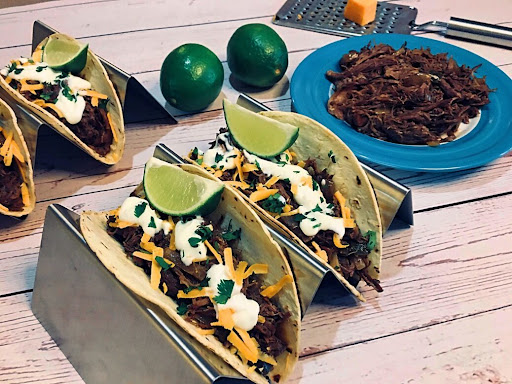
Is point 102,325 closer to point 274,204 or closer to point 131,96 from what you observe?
point 274,204

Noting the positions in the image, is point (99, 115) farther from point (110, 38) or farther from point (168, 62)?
point (110, 38)

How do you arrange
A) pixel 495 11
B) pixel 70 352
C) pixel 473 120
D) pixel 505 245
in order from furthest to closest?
1. pixel 495 11
2. pixel 473 120
3. pixel 505 245
4. pixel 70 352

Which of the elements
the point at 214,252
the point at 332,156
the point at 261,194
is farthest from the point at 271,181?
the point at 214,252

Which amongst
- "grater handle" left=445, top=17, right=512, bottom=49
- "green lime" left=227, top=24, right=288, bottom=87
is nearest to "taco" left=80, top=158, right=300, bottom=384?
"green lime" left=227, top=24, right=288, bottom=87

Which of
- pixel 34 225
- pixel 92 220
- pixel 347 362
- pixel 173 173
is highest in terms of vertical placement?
pixel 173 173

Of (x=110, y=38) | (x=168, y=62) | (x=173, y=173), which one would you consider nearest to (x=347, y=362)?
(x=173, y=173)

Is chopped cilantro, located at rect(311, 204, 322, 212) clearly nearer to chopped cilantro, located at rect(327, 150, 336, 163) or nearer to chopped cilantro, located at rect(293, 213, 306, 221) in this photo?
chopped cilantro, located at rect(293, 213, 306, 221)
